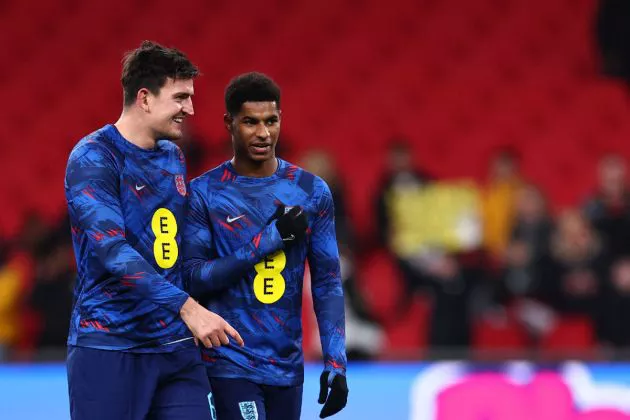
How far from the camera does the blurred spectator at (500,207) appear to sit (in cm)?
895

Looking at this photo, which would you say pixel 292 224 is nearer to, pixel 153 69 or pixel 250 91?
pixel 250 91

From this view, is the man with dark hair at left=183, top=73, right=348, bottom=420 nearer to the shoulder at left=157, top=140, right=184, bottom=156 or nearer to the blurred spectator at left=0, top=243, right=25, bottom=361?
the shoulder at left=157, top=140, right=184, bottom=156

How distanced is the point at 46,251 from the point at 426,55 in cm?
388

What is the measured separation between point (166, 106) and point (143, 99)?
0.27 ft

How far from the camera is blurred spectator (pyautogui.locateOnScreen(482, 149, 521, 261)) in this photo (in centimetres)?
895

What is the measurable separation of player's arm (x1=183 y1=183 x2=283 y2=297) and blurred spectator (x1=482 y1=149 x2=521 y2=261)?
4.97m

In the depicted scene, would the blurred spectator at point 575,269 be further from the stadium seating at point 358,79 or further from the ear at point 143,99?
the ear at point 143,99

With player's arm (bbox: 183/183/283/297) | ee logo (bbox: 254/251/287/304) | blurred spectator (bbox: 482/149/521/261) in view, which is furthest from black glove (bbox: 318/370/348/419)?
blurred spectator (bbox: 482/149/521/261)

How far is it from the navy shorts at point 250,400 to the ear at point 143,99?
938mm

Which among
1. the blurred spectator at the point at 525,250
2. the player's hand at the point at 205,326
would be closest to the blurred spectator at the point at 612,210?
the blurred spectator at the point at 525,250

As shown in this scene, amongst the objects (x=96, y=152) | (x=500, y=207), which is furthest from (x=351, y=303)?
(x=96, y=152)

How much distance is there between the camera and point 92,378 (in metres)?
3.96

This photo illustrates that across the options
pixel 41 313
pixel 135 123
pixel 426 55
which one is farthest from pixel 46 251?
pixel 135 123

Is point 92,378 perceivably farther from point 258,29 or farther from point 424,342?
point 258,29
